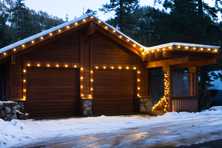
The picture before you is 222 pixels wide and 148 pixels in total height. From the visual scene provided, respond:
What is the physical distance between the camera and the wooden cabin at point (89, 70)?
16484mm

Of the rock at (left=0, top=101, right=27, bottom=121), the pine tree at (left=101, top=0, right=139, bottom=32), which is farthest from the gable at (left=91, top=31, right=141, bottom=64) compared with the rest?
the pine tree at (left=101, top=0, right=139, bottom=32)

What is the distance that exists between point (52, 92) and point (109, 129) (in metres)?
5.07

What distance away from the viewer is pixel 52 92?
17141 millimetres

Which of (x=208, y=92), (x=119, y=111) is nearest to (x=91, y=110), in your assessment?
(x=119, y=111)

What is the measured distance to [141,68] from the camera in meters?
19.3

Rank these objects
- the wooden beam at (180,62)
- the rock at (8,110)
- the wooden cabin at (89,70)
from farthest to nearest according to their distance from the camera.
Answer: the wooden beam at (180,62)
the wooden cabin at (89,70)
the rock at (8,110)

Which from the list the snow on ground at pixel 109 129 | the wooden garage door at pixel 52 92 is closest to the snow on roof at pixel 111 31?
the wooden garage door at pixel 52 92

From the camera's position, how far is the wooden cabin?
1648 centimetres

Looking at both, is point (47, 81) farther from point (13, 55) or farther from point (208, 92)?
point (208, 92)

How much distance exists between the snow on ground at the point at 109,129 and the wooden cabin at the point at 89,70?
212 centimetres

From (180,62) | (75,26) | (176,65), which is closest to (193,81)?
(176,65)

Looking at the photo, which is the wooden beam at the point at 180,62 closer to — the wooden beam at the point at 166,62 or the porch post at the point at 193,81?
the wooden beam at the point at 166,62

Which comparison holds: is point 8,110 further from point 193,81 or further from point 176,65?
point 193,81

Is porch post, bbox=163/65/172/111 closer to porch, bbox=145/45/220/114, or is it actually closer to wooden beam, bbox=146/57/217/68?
porch, bbox=145/45/220/114
